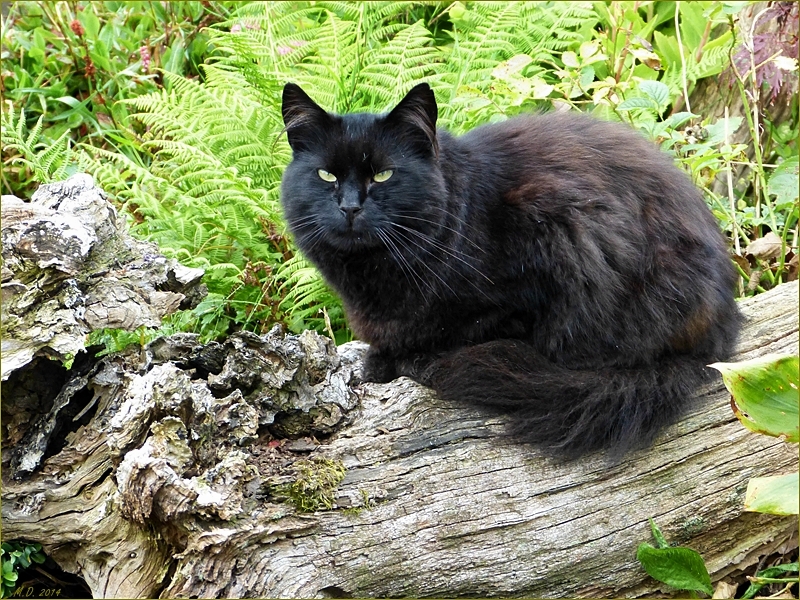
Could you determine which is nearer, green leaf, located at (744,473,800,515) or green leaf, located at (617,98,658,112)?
green leaf, located at (744,473,800,515)

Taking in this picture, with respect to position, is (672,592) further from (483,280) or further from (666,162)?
(666,162)

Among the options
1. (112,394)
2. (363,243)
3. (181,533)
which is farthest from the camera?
(363,243)

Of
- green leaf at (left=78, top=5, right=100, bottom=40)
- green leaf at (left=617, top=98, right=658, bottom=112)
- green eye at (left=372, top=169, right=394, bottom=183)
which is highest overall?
green leaf at (left=617, top=98, right=658, bottom=112)

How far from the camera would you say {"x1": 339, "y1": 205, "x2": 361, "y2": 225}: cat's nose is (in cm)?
251

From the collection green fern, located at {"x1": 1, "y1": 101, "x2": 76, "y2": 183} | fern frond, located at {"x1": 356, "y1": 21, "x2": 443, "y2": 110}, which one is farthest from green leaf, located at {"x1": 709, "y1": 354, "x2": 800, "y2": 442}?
green fern, located at {"x1": 1, "y1": 101, "x2": 76, "y2": 183}

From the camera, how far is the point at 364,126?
264 cm

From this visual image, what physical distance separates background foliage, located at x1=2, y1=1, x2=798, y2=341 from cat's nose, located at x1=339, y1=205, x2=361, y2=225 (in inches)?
35.2

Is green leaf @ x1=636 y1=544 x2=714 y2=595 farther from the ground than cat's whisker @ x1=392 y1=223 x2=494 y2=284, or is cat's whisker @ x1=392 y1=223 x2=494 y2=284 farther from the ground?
cat's whisker @ x1=392 y1=223 x2=494 y2=284

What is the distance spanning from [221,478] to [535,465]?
97 centimetres

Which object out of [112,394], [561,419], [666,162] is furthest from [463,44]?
[112,394]

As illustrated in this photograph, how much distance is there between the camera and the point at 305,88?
404cm

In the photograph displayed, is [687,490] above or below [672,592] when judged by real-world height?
above

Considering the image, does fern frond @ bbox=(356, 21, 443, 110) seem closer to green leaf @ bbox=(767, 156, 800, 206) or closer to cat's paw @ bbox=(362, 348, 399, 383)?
cat's paw @ bbox=(362, 348, 399, 383)

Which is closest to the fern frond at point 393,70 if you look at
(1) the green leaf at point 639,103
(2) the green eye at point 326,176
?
(1) the green leaf at point 639,103
